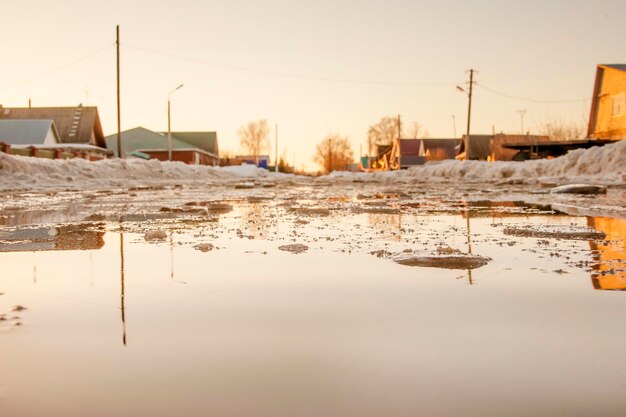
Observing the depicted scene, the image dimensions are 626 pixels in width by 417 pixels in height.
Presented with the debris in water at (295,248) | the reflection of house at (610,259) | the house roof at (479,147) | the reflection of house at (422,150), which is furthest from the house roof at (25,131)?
the reflection of house at (422,150)

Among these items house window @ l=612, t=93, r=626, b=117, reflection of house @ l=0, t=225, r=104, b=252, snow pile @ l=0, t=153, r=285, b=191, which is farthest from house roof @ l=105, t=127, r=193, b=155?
reflection of house @ l=0, t=225, r=104, b=252

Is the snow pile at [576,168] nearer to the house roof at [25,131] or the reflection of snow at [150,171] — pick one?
the reflection of snow at [150,171]

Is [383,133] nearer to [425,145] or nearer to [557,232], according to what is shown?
[425,145]

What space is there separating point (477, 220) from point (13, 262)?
443 cm

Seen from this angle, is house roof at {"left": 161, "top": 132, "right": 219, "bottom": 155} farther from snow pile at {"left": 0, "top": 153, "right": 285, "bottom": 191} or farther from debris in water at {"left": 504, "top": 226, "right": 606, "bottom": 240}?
debris in water at {"left": 504, "top": 226, "right": 606, "bottom": 240}

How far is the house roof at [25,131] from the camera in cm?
3900

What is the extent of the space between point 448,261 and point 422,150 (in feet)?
273

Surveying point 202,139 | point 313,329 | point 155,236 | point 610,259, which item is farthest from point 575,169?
point 202,139

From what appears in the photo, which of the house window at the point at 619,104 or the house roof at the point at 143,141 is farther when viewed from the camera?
the house roof at the point at 143,141

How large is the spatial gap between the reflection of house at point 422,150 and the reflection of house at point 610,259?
240 feet

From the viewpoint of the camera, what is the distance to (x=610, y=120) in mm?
26797

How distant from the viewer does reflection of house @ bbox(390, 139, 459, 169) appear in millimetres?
77750

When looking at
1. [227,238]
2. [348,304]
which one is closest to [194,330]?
[348,304]

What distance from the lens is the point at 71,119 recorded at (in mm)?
44312
